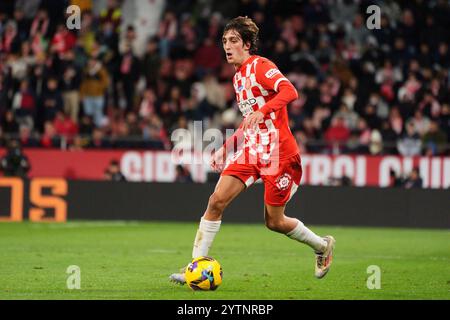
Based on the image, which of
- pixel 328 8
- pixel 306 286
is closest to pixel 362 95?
pixel 328 8

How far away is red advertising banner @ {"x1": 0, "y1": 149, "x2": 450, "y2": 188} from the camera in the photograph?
2078 centimetres

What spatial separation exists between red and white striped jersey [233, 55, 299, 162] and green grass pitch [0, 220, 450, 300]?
1306 millimetres

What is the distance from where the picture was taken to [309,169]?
2102 cm

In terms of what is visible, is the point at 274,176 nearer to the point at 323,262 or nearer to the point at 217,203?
the point at 217,203

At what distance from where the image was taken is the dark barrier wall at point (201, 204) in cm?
1925

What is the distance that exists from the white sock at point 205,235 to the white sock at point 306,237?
2.84ft

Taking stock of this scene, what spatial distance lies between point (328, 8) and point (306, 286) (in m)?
15.4

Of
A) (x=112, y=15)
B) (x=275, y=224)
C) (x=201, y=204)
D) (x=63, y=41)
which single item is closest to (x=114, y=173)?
(x=201, y=204)

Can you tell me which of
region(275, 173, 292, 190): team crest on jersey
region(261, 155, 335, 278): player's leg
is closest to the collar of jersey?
region(261, 155, 335, 278): player's leg

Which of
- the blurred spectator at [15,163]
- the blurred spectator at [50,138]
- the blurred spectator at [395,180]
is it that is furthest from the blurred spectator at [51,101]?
the blurred spectator at [395,180]

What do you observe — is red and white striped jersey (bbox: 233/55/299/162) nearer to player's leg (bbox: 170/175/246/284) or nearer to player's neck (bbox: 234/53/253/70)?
player's neck (bbox: 234/53/253/70)

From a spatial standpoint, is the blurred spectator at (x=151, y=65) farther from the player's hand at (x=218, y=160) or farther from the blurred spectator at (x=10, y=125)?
the player's hand at (x=218, y=160)

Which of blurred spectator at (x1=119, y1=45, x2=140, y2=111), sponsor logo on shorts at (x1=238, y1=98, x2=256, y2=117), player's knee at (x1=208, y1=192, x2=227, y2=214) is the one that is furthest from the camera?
blurred spectator at (x1=119, y1=45, x2=140, y2=111)
